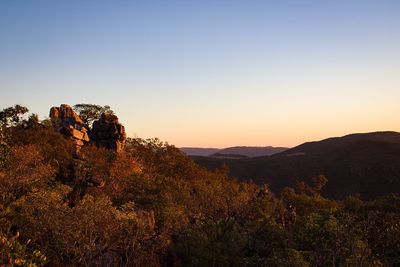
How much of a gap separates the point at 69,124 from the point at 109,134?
11724 mm

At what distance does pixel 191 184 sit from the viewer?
270ft

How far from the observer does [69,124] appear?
94.2 metres

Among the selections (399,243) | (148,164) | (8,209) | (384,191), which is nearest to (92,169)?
(148,164)

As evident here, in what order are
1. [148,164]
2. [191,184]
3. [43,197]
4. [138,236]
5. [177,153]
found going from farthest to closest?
[177,153]
[148,164]
[191,184]
[43,197]
[138,236]

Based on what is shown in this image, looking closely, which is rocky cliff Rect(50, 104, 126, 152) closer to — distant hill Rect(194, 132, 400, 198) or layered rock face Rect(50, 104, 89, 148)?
layered rock face Rect(50, 104, 89, 148)

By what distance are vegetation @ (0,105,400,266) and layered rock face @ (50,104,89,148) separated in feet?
30.9

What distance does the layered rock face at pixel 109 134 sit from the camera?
88231 mm

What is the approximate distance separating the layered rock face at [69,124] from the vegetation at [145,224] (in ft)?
30.9

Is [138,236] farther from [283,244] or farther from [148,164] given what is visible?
[148,164]

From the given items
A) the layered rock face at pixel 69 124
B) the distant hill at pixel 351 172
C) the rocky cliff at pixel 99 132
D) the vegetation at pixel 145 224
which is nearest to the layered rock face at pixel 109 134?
the rocky cliff at pixel 99 132

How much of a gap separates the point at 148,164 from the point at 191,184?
11.7m

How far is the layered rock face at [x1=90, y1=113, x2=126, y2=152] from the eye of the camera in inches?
3474

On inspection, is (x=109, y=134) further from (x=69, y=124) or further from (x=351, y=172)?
(x=351, y=172)

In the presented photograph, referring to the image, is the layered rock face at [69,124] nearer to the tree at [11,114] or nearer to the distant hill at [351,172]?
the tree at [11,114]
